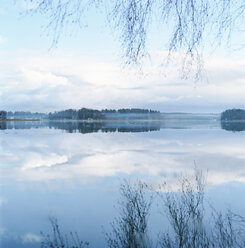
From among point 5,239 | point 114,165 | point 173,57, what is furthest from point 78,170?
point 173,57

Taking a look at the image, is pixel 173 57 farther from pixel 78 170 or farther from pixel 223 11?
pixel 78 170

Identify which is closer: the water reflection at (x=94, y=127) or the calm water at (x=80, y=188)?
the calm water at (x=80, y=188)

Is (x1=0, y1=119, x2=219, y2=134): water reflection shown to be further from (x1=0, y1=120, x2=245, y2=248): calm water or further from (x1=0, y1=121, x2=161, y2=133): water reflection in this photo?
(x1=0, y1=120, x2=245, y2=248): calm water

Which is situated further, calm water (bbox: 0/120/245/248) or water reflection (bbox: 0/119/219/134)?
water reflection (bbox: 0/119/219/134)

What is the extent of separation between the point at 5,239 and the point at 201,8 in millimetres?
8517

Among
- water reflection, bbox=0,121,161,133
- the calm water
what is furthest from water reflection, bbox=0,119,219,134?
the calm water

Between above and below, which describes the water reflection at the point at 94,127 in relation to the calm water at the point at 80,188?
above

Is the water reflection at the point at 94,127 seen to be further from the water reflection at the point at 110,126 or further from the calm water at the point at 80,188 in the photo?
the calm water at the point at 80,188

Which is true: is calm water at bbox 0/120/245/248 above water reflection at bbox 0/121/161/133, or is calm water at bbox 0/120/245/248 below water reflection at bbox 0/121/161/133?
below

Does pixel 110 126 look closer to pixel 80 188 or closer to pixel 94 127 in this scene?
pixel 94 127

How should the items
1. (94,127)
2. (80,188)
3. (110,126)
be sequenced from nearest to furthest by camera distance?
(80,188) → (94,127) → (110,126)

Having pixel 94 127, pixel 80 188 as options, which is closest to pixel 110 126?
pixel 94 127

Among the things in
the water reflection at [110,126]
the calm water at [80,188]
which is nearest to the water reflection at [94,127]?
the water reflection at [110,126]

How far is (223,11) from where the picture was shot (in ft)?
7.63
